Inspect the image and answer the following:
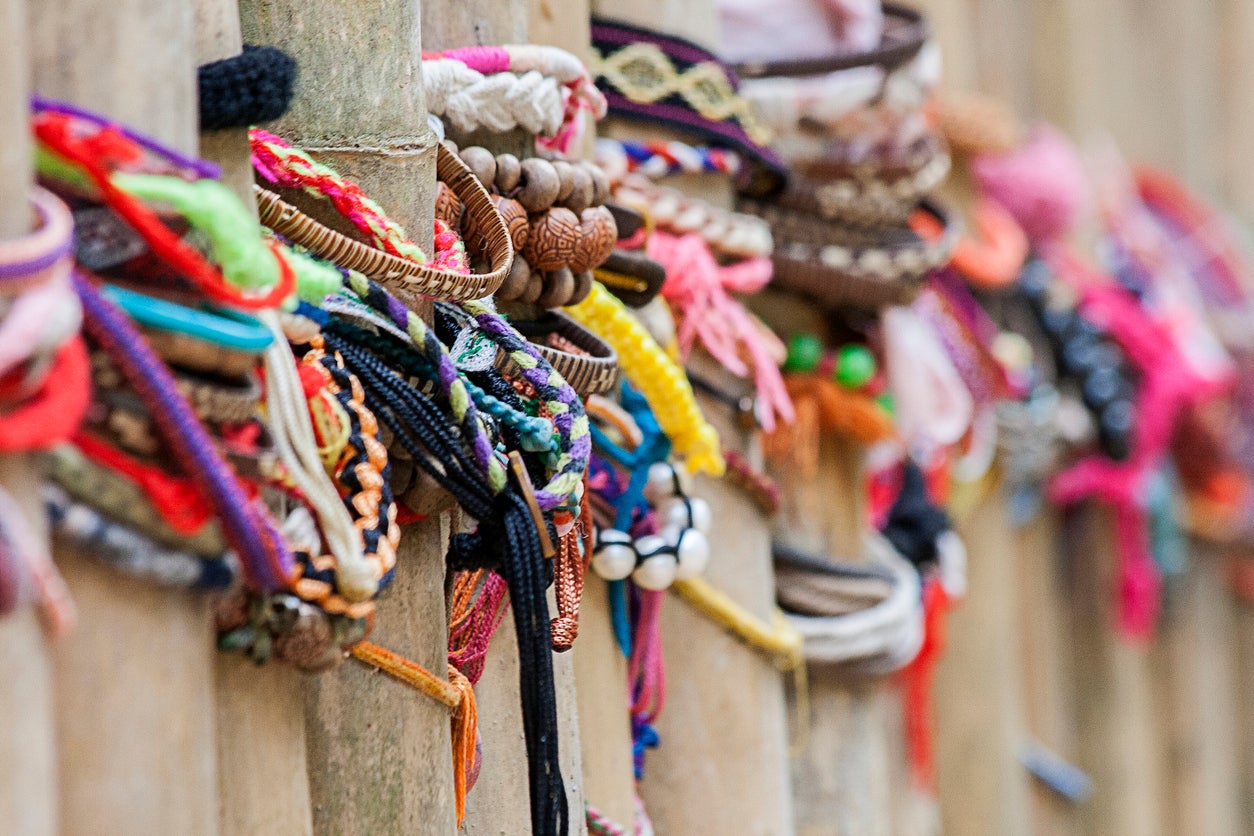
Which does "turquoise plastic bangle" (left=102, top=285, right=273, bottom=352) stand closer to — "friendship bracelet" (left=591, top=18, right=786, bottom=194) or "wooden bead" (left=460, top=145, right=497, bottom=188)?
"wooden bead" (left=460, top=145, right=497, bottom=188)

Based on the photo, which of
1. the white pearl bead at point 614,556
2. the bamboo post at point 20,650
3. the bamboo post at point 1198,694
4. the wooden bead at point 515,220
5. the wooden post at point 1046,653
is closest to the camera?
the bamboo post at point 20,650

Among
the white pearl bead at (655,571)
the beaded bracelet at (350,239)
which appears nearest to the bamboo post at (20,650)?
the beaded bracelet at (350,239)

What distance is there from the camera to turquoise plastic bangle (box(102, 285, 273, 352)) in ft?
2.00

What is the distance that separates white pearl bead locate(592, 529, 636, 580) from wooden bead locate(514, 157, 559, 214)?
0.22 m

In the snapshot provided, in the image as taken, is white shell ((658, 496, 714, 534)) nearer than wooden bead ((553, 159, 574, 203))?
No

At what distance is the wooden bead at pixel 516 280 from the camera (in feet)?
3.08

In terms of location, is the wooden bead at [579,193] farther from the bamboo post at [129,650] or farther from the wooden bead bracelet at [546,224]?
the bamboo post at [129,650]

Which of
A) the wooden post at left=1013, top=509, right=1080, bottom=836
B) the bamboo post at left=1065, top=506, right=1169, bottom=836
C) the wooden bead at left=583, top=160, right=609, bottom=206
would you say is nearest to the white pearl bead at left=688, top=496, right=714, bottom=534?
the wooden bead at left=583, top=160, right=609, bottom=206

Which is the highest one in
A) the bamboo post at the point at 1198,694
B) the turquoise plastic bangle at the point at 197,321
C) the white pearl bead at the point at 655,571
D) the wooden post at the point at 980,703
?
the turquoise plastic bangle at the point at 197,321

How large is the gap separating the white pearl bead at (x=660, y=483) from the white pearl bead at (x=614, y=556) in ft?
0.17

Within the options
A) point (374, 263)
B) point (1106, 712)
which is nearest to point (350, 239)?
point (374, 263)

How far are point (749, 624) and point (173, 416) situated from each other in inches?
29.0

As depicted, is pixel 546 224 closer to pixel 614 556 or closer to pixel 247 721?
pixel 614 556

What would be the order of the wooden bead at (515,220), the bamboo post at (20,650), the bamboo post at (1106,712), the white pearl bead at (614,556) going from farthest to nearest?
the bamboo post at (1106,712) < the white pearl bead at (614,556) < the wooden bead at (515,220) < the bamboo post at (20,650)
